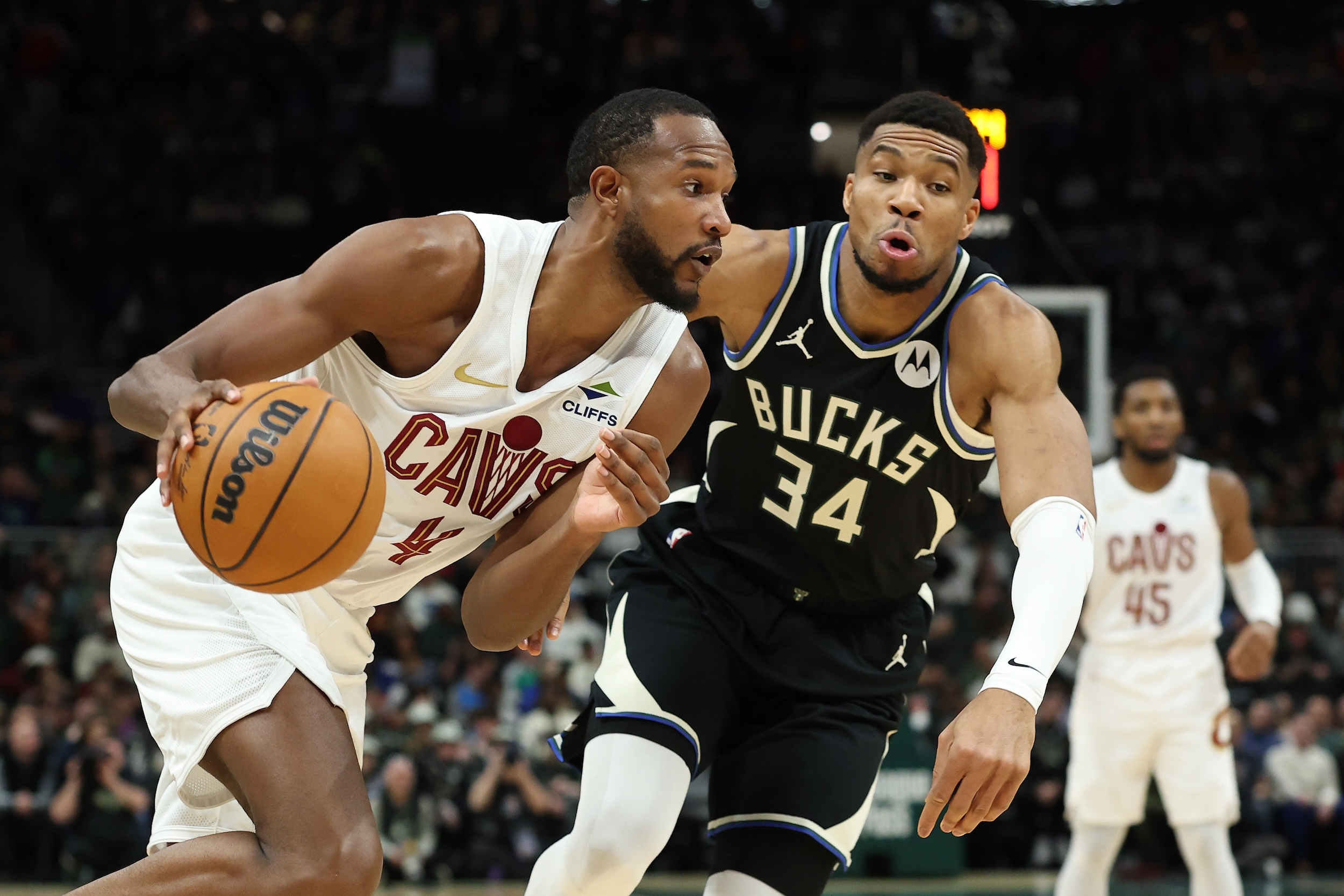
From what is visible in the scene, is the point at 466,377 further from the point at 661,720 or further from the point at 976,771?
the point at 976,771

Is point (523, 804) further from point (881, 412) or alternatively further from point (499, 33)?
point (499, 33)

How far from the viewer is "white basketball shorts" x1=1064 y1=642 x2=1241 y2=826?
702 centimetres

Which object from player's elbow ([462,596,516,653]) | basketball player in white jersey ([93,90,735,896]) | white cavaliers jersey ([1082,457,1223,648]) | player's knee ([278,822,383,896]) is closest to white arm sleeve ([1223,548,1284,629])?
white cavaliers jersey ([1082,457,1223,648])

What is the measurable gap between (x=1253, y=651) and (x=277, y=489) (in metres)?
5.36

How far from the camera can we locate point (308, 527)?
314 centimetres

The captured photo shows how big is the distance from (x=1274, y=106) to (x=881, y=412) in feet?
54.2

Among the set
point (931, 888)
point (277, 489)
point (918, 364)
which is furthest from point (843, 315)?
point (931, 888)

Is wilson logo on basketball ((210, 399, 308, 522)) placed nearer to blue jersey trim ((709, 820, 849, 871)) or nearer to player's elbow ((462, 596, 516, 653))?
player's elbow ((462, 596, 516, 653))

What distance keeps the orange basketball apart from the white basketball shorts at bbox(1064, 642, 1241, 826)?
16.1 feet

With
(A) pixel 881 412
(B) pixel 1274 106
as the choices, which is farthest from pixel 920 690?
(B) pixel 1274 106

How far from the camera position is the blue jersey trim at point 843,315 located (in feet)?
13.3

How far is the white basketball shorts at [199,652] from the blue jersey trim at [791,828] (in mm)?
1027

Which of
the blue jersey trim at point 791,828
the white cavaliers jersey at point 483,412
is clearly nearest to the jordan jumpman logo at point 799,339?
the white cavaliers jersey at point 483,412

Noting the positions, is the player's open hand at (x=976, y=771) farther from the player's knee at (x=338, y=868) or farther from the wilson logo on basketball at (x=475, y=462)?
the wilson logo on basketball at (x=475, y=462)
